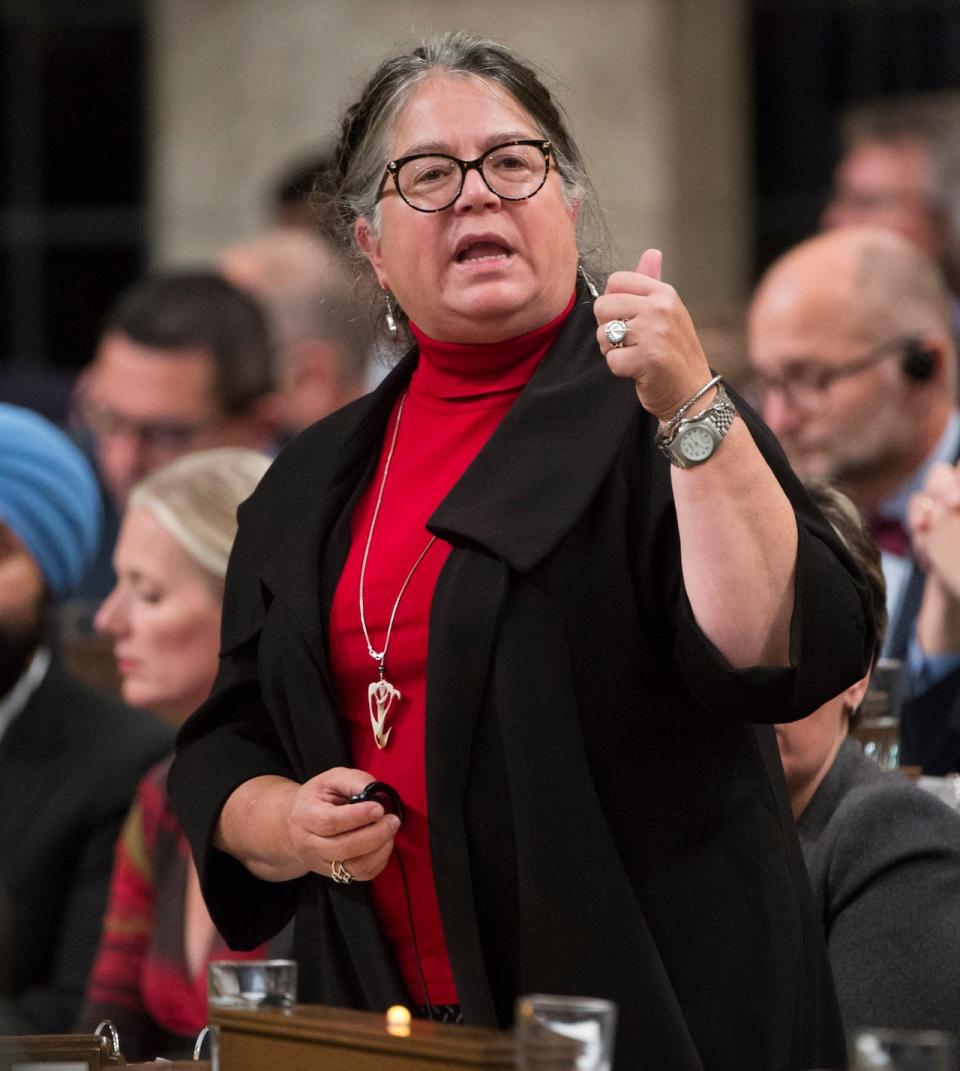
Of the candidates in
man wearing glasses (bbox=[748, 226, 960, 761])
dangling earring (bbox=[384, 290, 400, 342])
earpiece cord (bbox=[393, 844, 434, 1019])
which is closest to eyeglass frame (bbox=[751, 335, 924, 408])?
man wearing glasses (bbox=[748, 226, 960, 761])

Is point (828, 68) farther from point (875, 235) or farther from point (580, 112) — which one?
point (875, 235)

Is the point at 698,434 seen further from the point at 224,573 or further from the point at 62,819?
the point at 62,819

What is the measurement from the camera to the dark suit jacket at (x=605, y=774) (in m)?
2.38

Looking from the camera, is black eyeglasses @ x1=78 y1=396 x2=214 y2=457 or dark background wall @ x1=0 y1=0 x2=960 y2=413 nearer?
black eyeglasses @ x1=78 y1=396 x2=214 y2=457

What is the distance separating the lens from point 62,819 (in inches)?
186

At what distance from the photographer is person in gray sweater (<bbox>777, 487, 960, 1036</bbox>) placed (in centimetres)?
281

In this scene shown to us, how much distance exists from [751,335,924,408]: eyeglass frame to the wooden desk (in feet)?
10.9

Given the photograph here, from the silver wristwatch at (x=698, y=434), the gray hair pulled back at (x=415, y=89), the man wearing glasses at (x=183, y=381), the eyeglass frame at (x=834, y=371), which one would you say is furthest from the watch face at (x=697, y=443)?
the man wearing glasses at (x=183, y=381)

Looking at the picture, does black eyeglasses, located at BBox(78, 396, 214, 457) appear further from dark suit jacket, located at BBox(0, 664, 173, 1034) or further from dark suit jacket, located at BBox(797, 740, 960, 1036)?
dark suit jacket, located at BBox(797, 740, 960, 1036)

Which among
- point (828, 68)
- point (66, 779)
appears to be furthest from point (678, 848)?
point (828, 68)

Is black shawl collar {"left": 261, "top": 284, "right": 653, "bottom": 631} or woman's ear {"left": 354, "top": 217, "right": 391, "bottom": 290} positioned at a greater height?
woman's ear {"left": 354, "top": 217, "right": 391, "bottom": 290}

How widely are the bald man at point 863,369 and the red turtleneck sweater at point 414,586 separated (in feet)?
8.75

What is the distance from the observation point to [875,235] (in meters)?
5.59

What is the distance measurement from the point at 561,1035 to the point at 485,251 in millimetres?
1001
